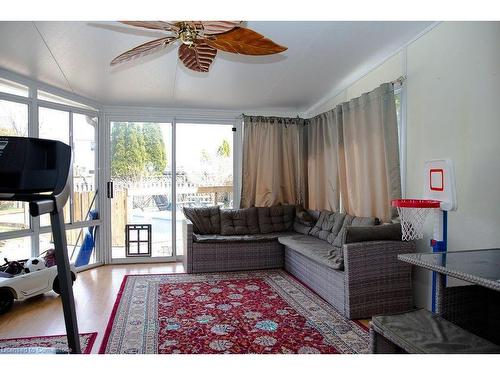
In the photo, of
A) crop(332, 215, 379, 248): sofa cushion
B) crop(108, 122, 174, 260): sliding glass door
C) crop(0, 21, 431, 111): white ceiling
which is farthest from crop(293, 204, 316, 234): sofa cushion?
crop(108, 122, 174, 260): sliding glass door

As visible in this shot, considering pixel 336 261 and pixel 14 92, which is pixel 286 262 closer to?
pixel 336 261

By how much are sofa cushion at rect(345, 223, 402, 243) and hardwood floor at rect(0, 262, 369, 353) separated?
0.69 metres

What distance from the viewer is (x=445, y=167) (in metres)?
2.37

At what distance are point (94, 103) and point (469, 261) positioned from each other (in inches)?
189

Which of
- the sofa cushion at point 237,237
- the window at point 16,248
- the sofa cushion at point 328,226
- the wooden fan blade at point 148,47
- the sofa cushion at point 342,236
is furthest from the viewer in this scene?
the sofa cushion at point 237,237

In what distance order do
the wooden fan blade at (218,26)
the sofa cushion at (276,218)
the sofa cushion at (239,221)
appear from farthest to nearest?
the sofa cushion at (276,218)
the sofa cushion at (239,221)
the wooden fan blade at (218,26)

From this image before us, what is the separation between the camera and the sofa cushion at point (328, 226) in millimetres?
4004

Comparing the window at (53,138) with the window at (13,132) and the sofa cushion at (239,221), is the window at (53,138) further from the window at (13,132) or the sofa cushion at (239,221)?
the sofa cushion at (239,221)

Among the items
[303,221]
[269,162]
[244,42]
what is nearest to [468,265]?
[244,42]

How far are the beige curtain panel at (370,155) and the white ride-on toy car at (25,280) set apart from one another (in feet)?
10.3

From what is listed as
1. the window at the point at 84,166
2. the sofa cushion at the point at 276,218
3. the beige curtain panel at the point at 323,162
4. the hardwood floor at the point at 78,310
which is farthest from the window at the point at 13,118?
the beige curtain panel at the point at 323,162

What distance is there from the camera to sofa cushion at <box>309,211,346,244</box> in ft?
13.1

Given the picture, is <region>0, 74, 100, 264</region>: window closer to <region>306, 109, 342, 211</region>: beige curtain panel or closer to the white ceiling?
the white ceiling

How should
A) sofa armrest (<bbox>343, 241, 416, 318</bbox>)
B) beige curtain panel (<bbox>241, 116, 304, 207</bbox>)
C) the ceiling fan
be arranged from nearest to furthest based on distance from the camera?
the ceiling fan, sofa armrest (<bbox>343, 241, 416, 318</bbox>), beige curtain panel (<bbox>241, 116, 304, 207</bbox>)
